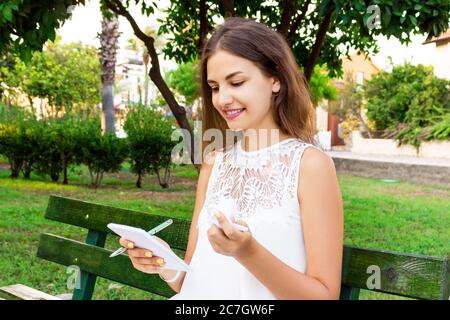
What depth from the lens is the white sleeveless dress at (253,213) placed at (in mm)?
1656

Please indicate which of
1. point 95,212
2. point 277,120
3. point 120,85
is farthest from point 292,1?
point 120,85

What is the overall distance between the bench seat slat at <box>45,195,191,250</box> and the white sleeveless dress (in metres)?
0.40

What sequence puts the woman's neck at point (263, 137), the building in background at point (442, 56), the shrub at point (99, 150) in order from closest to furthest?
the woman's neck at point (263, 137) < the shrub at point (99, 150) < the building in background at point (442, 56)

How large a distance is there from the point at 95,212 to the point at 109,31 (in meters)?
13.2

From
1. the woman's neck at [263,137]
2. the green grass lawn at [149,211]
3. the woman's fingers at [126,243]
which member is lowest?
the green grass lawn at [149,211]

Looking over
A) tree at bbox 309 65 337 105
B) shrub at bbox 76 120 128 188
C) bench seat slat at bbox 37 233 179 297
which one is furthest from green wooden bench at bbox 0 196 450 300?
tree at bbox 309 65 337 105

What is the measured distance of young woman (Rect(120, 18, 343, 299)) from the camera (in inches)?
62.5

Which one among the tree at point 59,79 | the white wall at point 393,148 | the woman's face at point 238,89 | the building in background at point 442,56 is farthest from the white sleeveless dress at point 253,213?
the building in background at point 442,56

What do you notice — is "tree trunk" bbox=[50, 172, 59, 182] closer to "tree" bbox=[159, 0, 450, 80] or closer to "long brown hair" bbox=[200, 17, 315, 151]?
"tree" bbox=[159, 0, 450, 80]

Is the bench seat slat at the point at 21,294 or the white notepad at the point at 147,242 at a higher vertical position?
the white notepad at the point at 147,242

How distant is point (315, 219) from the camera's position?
5.26ft

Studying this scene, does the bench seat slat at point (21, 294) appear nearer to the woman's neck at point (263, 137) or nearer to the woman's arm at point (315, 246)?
the woman's neck at point (263, 137)

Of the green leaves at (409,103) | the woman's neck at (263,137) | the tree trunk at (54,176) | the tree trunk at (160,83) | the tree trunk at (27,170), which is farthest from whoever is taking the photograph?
→ the green leaves at (409,103)
